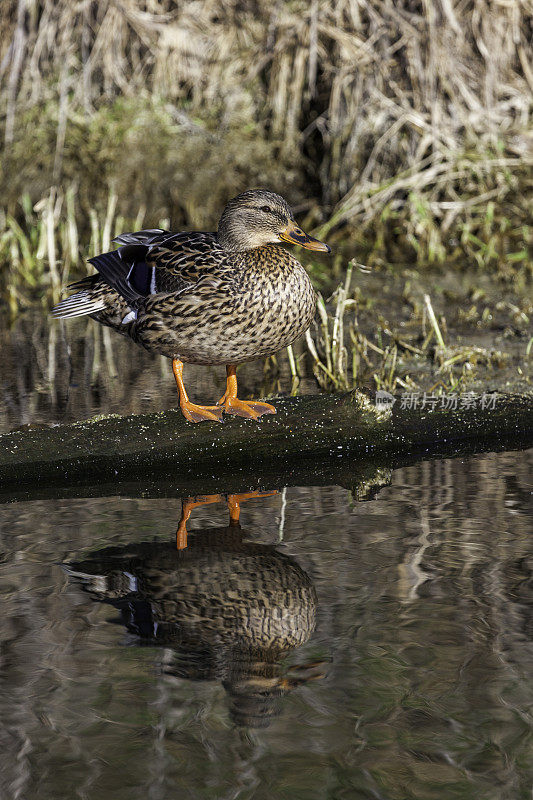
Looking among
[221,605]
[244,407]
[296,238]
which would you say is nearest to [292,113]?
[296,238]

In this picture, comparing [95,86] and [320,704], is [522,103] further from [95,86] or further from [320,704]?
[320,704]

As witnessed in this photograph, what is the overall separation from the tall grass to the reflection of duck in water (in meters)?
6.04

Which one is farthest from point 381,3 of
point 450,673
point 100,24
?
point 450,673

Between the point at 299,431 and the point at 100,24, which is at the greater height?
the point at 100,24

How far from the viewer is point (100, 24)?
10258 mm

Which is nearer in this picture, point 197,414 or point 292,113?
point 197,414

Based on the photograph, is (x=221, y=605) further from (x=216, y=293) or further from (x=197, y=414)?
(x=216, y=293)

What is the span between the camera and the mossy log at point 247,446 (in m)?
4.63

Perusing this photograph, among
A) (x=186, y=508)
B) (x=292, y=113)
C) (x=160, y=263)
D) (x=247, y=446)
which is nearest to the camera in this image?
(x=186, y=508)

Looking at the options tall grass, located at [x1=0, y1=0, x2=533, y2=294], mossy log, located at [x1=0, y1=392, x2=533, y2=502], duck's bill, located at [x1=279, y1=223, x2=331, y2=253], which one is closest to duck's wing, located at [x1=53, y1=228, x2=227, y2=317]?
duck's bill, located at [x1=279, y1=223, x2=331, y2=253]

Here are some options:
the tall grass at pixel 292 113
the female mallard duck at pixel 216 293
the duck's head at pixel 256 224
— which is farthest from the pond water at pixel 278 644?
the tall grass at pixel 292 113

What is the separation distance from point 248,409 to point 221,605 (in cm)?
151

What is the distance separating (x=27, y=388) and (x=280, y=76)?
4.85 metres

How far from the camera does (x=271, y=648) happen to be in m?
3.21
